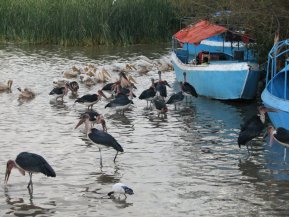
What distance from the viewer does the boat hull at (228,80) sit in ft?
70.2

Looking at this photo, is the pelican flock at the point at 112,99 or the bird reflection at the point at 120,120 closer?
the pelican flock at the point at 112,99

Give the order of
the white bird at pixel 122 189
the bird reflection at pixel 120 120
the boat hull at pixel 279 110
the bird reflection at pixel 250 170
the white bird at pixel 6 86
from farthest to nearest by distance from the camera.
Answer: the white bird at pixel 6 86 < the bird reflection at pixel 120 120 < the boat hull at pixel 279 110 < the bird reflection at pixel 250 170 < the white bird at pixel 122 189

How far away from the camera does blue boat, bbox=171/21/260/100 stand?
21500 mm

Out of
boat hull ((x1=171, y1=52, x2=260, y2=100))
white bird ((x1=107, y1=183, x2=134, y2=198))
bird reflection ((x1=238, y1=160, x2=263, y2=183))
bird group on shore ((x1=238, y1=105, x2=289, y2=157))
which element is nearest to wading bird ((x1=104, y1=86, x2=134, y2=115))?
boat hull ((x1=171, y1=52, x2=260, y2=100))

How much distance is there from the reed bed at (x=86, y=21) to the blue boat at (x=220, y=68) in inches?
362

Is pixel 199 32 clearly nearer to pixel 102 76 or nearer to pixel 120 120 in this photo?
pixel 102 76

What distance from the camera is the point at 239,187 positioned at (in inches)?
521

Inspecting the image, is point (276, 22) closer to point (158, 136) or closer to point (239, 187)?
point (158, 136)

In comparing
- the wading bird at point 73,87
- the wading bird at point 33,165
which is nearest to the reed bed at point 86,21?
the wading bird at point 73,87

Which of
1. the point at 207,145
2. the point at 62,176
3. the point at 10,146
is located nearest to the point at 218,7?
the point at 207,145

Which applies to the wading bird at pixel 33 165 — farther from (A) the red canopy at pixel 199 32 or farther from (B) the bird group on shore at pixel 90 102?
(A) the red canopy at pixel 199 32

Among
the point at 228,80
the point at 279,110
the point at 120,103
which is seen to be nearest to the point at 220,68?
the point at 228,80

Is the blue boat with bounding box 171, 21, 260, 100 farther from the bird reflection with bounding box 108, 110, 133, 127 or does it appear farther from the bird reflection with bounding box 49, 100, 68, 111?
the bird reflection with bounding box 49, 100, 68, 111

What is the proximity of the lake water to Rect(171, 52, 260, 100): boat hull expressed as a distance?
1.14 feet
